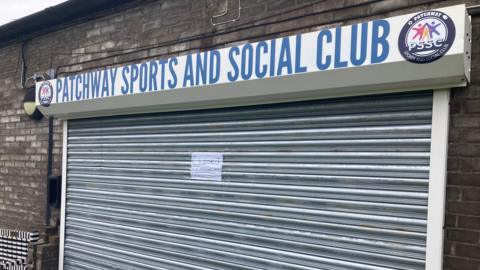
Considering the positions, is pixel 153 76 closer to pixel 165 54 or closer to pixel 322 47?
pixel 165 54

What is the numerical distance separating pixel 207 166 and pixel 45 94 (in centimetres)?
280

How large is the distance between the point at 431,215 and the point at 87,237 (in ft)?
13.6

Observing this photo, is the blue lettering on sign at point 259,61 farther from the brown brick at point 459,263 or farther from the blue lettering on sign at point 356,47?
the brown brick at point 459,263

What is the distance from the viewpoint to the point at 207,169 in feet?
14.4

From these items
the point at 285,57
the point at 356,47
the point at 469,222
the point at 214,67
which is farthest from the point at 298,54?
the point at 469,222

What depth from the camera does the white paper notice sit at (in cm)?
430

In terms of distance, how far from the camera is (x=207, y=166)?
14.4 feet

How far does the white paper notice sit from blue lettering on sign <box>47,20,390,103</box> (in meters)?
0.70

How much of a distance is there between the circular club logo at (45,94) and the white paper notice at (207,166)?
96.5 inches

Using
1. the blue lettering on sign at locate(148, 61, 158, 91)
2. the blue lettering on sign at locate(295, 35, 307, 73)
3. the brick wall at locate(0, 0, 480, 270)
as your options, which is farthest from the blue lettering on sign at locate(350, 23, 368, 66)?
the blue lettering on sign at locate(148, 61, 158, 91)

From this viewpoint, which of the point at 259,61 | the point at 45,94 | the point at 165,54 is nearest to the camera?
the point at 259,61

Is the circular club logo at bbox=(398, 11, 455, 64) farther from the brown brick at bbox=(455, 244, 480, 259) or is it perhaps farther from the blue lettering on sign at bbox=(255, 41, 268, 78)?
the brown brick at bbox=(455, 244, 480, 259)

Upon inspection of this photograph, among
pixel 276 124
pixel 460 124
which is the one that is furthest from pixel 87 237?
pixel 460 124

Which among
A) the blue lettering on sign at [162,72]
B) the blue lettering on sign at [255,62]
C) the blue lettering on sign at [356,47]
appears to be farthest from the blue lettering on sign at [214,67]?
the blue lettering on sign at [356,47]
